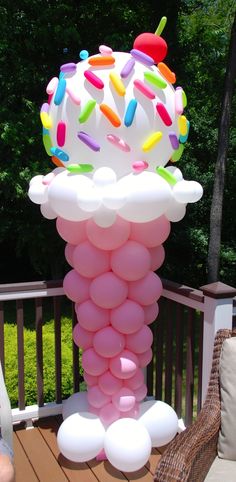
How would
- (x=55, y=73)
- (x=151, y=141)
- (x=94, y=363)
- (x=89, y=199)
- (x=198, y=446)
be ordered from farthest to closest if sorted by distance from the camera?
(x=55, y=73) < (x=94, y=363) < (x=151, y=141) < (x=89, y=199) < (x=198, y=446)

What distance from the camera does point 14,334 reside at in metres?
4.18

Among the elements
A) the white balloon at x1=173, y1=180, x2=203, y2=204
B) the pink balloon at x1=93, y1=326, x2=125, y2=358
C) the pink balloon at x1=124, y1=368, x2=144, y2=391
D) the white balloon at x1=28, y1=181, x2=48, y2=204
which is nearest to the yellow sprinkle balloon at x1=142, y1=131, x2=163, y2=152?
the white balloon at x1=173, y1=180, x2=203, y2=204

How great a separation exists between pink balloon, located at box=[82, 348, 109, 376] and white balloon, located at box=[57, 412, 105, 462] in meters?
Result: 0.27

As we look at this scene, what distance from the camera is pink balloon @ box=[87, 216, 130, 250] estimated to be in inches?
96.8

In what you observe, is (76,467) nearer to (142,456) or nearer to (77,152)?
(142,456)

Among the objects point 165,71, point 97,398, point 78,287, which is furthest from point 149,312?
point 165,71

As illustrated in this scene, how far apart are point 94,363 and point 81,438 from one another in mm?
392

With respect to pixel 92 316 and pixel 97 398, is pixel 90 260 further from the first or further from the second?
pixel 97 398

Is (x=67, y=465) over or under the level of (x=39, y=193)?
under

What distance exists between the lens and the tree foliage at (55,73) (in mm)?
6508

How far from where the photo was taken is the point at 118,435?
8.31 feet

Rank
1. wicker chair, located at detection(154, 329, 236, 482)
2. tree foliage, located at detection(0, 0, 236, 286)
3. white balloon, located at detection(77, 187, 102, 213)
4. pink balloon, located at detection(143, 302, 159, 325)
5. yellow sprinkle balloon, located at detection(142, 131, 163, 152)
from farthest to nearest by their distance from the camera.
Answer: tree foliage, located at detection(0, 0, 236, 286) → pink balloon, located at detection(143, 302, 159, 325) → yellow sprinkle balloon, located at detection(142, 131, 163, 152) → white balloon, located at detection(77, 187, 102, 213) → wicker chair, located at detection(154, 329, 236, 482)

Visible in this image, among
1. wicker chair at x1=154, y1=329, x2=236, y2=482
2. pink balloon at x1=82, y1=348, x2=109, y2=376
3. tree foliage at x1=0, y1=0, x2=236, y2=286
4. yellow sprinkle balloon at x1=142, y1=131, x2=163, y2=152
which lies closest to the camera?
wicker chair at x1=154, y1=329, x2=236, y2=482

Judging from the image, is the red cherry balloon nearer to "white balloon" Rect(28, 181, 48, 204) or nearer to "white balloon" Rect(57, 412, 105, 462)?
"white balloon" Rect(28, 181, 48, 204)
